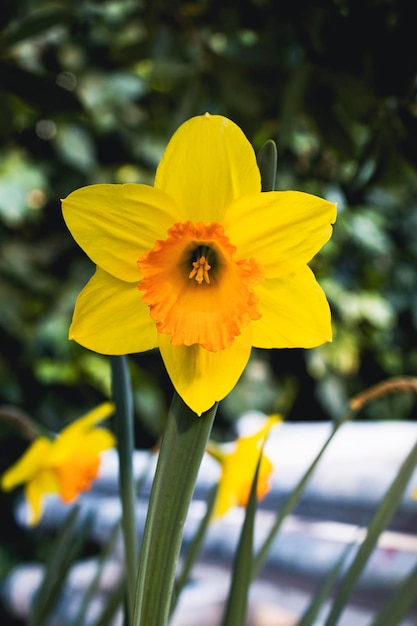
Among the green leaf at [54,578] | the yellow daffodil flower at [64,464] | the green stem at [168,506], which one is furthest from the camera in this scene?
the yellow daffodil flower at [64,464]

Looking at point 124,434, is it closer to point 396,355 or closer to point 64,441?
point 64,441

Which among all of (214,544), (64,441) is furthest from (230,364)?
(214,544)

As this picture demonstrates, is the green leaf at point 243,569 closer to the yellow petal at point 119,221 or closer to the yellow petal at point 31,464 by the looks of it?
the yellow petal at point 119,221

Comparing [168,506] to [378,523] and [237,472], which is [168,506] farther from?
[237,472]

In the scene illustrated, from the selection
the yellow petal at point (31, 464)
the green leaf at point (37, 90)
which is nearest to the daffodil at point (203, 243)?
the green leaf at point (37, 90)

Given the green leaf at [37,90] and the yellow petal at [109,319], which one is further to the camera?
the green leaf at [37,90]

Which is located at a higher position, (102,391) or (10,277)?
Result: (10,277)

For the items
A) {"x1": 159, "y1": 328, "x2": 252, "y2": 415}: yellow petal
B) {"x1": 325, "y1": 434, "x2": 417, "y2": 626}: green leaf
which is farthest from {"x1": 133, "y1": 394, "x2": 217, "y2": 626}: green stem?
{"x1": 325, "y1": 434, "x2": 417, "y2": 626}: green leaf

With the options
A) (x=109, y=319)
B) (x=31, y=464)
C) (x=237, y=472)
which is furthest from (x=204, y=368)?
(x=31, y=464)

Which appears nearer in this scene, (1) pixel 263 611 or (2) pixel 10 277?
(1) pixel 263 611
